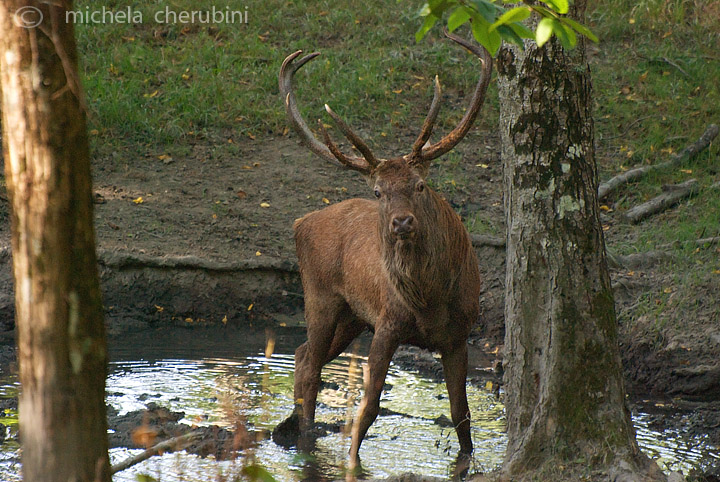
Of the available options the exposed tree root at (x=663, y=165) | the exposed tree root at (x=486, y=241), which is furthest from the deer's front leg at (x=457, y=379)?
the exposed tree root at (x=663, y=165)

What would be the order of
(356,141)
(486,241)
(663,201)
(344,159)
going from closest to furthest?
(356,141) → (344,159) → (486,241) → (663,201)

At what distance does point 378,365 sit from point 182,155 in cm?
668

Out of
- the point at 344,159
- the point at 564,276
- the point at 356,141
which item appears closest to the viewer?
the point at 564,276

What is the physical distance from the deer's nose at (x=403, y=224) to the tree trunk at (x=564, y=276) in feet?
3.05

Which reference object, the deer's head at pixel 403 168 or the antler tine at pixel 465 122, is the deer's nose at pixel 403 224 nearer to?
the deer's head at pixel 403 168

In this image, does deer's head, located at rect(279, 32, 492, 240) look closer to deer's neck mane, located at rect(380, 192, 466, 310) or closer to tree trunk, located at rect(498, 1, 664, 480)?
deer's neck mane, located at rect(380, 192, 466, 310)

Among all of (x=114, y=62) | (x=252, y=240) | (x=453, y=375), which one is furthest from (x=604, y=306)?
(x=114, y=62)

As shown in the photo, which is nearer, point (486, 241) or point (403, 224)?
point (403, 224)

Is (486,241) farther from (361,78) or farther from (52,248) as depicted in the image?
(52,248)

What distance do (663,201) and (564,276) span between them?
6.16 meters

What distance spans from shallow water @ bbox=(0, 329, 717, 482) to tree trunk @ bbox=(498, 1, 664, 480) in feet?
2.09

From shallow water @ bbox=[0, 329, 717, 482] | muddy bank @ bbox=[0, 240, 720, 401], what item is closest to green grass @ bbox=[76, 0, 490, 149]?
muddy bank @ bbox=[0, 240, 720, 401]

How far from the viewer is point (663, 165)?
11109 millimetres

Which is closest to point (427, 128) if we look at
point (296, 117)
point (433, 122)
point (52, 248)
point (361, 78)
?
point (433, 122)
